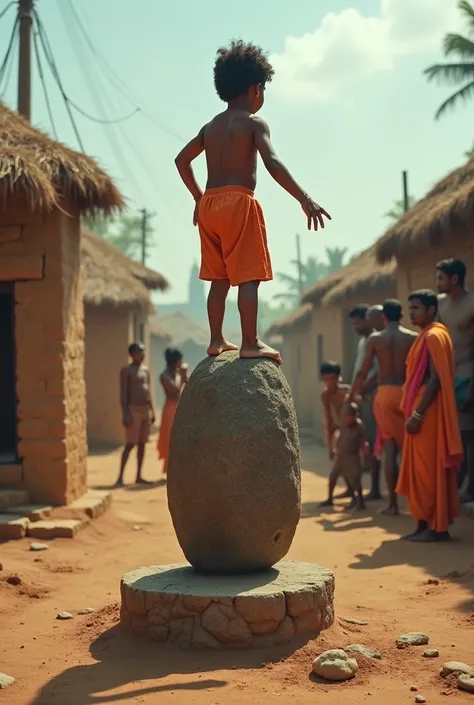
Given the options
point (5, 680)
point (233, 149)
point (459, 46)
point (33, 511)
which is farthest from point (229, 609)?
point (459, 46)

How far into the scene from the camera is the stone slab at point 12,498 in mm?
7859

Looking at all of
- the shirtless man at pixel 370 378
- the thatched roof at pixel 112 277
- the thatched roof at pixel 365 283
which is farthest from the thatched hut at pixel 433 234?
the thatched roof at pixel 112 277

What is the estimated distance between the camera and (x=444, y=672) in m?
3.81

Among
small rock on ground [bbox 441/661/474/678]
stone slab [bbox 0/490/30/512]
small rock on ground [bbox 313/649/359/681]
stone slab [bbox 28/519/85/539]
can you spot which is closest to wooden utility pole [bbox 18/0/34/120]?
stone slab [bbox 0/490/30/512]

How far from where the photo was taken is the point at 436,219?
9.93m

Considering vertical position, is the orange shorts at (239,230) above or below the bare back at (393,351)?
above

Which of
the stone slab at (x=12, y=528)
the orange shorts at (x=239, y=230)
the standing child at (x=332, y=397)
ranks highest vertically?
the orange shorts at (x=239, y=230)

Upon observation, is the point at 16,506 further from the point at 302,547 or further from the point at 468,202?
the point at 468,202

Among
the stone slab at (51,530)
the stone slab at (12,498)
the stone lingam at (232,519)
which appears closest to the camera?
the stone lingam at (232,519)

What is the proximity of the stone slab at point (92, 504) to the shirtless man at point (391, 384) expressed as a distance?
8.90ft

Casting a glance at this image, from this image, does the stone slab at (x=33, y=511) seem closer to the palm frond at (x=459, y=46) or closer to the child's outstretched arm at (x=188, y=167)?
the child's outstretched arm at (x=188, y=167)

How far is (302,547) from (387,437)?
5.20 feet

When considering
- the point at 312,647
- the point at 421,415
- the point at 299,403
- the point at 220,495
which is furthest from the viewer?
the point at 299,403

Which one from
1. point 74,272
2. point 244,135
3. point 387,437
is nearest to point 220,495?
point 244,135
